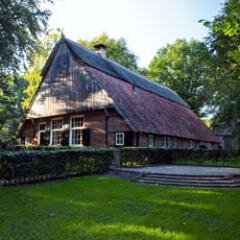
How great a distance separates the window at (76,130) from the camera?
94.4 feet

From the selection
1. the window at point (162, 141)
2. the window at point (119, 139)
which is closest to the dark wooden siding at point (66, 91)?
the window at point (119, 139)

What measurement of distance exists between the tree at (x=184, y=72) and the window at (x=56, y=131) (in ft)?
96.6

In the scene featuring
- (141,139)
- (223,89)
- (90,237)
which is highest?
(223,89)

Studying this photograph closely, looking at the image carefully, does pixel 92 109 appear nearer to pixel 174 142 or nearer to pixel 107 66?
pixel 107 66

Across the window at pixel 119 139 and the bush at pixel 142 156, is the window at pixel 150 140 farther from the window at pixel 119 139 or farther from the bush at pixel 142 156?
the window at pixel 119 139

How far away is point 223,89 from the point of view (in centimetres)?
3438

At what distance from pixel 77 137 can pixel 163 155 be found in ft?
23.2

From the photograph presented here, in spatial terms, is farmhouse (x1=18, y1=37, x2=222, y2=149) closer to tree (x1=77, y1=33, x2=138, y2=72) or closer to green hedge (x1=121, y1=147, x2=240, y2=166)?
green hedge (x1=121, y1=147, x2=240, y2=166)

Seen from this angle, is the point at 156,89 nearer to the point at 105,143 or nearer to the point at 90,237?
the point at 105,143

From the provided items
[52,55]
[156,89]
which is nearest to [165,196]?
[52,55]

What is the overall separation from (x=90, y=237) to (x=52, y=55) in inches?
1006

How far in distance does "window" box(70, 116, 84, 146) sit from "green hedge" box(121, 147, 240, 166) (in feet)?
21.2

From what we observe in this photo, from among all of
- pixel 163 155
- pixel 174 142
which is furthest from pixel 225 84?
pixel 163 155

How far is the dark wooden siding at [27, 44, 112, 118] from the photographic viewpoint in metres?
27.7
